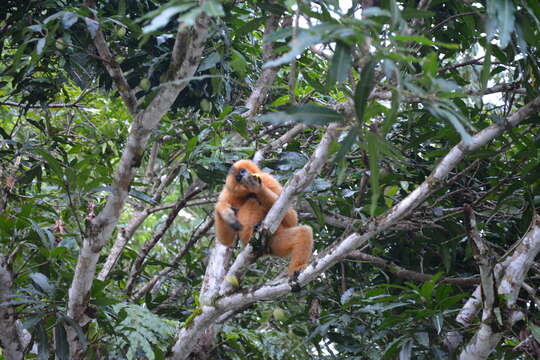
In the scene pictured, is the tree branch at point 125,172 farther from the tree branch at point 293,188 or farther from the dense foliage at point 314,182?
the tree branch at point 293,188

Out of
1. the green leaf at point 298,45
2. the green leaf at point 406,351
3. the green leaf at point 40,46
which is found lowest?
the green leaf at point 406,351

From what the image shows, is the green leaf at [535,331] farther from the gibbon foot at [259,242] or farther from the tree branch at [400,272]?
the gibbon foot at [259,242]

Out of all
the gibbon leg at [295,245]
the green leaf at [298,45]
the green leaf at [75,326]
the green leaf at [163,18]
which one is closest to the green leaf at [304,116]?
the green leaf at [298,45]

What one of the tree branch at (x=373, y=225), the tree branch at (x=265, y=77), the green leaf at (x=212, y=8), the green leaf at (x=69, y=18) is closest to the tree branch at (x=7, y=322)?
the tree branch at (x=373, y=225)

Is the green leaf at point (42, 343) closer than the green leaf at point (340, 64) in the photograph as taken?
No

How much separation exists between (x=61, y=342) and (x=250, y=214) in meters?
2.28

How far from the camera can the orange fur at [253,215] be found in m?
5.47

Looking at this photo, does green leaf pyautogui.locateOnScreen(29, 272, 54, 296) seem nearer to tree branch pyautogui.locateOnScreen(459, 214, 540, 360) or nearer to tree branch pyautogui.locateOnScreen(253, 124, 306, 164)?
tree branch pyautogui.locateOnScreen(253, 124, 306, 164)

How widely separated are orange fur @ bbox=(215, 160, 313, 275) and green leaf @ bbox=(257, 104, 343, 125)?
254 centimetres

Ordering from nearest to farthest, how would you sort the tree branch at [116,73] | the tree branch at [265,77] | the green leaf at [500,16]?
the green leaf at [500,16] < the tree branch at [116,73] < the tree branch at [265,77]

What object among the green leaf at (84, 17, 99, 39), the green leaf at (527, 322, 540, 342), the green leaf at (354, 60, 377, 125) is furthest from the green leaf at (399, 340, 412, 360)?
the green leaf at (84, 17, 99, 39)

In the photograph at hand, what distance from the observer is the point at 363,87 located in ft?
9.95

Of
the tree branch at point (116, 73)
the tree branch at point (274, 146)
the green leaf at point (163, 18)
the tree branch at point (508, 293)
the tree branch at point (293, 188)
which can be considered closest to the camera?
the green leaf at point (163, 18)

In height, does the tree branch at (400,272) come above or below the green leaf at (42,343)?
above
